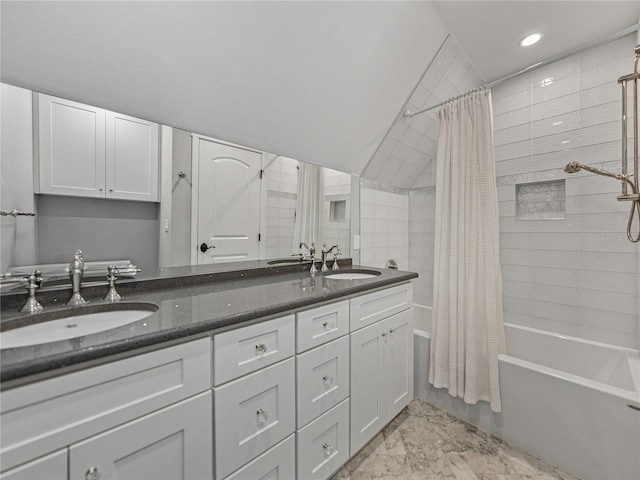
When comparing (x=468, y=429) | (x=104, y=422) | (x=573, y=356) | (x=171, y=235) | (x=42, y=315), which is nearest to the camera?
Result: (x=104, y=422)

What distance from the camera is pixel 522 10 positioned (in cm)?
161

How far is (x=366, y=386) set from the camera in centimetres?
150

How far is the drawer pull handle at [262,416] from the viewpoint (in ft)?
3.31

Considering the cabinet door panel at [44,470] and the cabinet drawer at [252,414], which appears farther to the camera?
the cabinet drawer at [252,414]

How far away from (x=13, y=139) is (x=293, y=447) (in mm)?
1518

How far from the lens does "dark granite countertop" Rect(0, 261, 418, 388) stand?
2.03 feet

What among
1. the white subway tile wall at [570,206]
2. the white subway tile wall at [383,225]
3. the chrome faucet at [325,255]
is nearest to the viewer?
the white subway tile wall at [570,206]

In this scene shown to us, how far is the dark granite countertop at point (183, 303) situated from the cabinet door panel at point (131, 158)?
379mm

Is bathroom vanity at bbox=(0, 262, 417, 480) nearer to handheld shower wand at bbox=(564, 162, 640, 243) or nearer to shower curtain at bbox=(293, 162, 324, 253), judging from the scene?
shower curtain at bbox=(293, 162, 324, 253)

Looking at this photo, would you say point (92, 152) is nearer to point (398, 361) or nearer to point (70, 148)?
point (70, 148)

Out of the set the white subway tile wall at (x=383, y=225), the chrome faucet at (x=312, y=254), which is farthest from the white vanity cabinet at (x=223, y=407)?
the white subway tile wall at (x=383, y=225)

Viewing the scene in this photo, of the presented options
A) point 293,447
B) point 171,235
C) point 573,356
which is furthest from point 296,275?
point 573,356

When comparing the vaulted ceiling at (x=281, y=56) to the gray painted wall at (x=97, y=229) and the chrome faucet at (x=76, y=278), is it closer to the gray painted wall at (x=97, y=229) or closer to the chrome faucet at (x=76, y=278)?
the gray painted wall at (x=97, y=229)

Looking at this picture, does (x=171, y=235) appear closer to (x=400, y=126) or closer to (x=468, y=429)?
(x=400, y=126)
